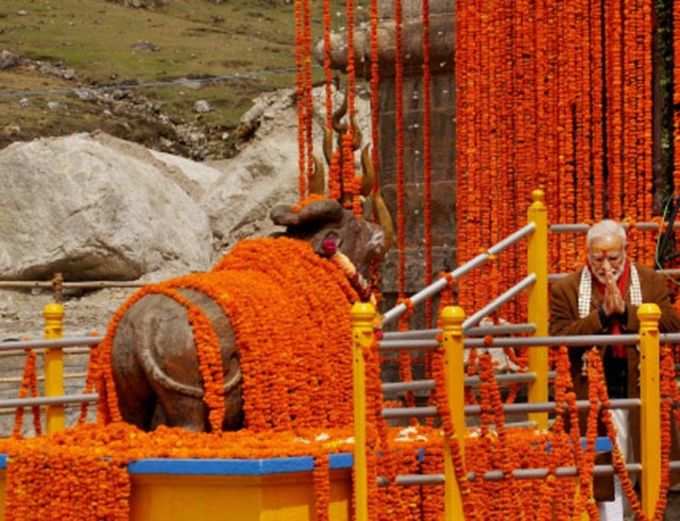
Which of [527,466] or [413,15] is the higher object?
[413,15]

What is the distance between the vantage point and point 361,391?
931 centimetres

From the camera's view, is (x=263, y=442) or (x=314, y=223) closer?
(x=263, y=442)

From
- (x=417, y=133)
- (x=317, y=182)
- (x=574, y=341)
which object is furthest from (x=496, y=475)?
(x=417, y=133)

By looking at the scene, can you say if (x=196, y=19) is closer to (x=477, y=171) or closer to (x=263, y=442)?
(x=477, y=171)

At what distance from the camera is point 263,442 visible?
9.99 meters

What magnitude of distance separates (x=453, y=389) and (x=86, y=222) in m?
14.2

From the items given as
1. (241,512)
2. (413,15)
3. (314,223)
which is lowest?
(241,512)

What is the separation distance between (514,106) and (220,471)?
4370 mm

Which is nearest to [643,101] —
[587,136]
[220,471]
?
[587,136]

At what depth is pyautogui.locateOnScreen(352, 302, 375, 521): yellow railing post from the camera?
930 cm

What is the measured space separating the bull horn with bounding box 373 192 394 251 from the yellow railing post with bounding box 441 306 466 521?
6.82ft

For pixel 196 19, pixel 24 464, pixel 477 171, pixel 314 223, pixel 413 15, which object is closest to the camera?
pixel 24 464

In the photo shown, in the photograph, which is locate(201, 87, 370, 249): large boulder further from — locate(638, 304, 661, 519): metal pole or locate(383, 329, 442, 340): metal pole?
locate(638, 304, 661, 519): metal pole

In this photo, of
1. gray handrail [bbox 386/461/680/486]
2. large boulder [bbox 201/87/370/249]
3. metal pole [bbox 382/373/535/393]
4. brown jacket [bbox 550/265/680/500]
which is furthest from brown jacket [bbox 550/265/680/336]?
large boulder [bbox 201/87/370/249]
